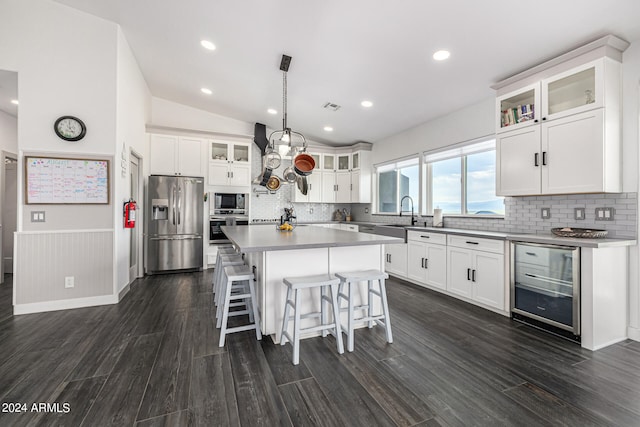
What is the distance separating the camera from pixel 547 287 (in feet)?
8.97

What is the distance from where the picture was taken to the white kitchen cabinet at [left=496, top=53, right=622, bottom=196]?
2533 millimetres

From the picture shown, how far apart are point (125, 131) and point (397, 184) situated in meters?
4.60

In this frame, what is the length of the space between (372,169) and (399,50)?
3.45m

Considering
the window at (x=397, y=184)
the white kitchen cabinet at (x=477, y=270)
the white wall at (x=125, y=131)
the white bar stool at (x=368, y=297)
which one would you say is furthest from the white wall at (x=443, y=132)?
the white wall at (x=125, y=131)

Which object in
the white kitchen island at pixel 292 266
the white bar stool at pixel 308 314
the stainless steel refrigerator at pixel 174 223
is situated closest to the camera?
the white bar stool at pixel 308 314

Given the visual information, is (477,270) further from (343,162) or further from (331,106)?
(343,162)

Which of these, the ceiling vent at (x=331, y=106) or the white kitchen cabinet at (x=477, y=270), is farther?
the ceiling vent at (x=331, y=106)

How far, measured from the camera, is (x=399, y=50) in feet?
9.95

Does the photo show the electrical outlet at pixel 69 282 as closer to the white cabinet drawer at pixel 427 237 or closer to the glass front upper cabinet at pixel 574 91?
the white cabinet drawer at pixel 427 237

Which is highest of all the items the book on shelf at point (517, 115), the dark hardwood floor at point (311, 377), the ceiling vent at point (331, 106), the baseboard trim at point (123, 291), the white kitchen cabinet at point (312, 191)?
the ceiling vent at point (331, 106)

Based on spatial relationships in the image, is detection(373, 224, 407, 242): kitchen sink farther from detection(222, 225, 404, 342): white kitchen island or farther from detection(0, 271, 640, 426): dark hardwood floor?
detection(222, 225, 404, 342): white kitchen island

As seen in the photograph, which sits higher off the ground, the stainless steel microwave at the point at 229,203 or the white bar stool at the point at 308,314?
the stainless steel microwave at the point at 229,203

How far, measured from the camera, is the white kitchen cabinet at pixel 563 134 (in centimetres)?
253

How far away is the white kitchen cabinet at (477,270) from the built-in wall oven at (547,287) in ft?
0.50
